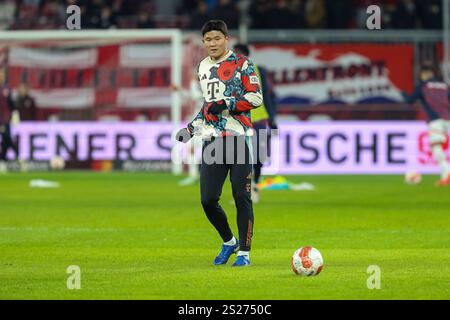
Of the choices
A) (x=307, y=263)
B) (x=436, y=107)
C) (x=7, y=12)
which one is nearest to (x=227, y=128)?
(x=307, y=263)

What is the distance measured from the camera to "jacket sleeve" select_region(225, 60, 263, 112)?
1221 centimetres

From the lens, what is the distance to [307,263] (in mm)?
11508

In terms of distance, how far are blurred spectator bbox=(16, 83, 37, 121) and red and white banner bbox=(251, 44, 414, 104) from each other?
18.2 ft

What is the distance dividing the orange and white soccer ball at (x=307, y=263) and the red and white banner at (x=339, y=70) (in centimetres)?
1949

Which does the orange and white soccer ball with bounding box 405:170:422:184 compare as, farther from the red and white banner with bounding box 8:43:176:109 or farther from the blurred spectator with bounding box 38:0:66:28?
the blurred spectator with bounding box 38:0:66:28

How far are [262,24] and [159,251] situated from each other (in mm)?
18964

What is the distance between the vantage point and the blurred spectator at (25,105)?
3082cm

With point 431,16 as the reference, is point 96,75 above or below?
below

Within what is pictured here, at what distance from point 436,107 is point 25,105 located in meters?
10.6

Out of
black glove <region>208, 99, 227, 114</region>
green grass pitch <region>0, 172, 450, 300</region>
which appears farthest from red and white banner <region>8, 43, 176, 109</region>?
black glove <region>208, 99, 227, 114</region>

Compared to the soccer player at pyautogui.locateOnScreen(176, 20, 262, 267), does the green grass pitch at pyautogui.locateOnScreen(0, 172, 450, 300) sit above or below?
below

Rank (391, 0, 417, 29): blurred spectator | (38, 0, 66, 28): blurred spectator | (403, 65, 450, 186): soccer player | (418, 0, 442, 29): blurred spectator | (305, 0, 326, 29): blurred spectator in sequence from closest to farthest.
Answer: (403, 65, 450, 186): soccer player → (418, 0, 442, 29): blurred spectator → (391, 0, 417, 29): blurred spectator → (305, 0, 326, 29): blurred spectator → (38, 0, 66, 28): blurred spectator

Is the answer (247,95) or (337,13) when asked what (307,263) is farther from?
(337,13)

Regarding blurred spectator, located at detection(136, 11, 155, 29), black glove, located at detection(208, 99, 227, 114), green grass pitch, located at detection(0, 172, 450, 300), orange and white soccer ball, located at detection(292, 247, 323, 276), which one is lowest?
green grass pitch, located at detection(0, 172, 450, 300)
